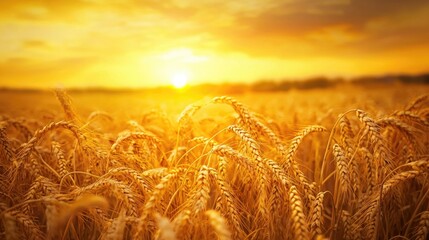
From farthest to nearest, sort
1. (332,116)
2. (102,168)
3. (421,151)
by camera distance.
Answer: (332,116) < (421,151) < (102,168)

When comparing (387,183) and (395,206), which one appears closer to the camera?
(387,183)

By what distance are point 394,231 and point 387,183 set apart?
0.75 meters

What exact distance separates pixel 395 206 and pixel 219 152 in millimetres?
1561

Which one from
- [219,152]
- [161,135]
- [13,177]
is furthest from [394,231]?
[13,177]

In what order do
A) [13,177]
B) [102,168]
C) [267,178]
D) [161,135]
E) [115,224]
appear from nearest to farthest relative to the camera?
[115,224] < [267,178] < [13,177] < [102,168] < [161,135]

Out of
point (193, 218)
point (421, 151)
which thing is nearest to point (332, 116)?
point (421, 151)

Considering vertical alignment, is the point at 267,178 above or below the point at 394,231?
above

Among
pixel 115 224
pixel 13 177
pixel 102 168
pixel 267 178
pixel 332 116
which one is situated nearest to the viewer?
pixel 115 224

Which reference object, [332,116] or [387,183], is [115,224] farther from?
[332,116]

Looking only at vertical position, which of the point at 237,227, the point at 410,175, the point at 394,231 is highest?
the point at 410,175

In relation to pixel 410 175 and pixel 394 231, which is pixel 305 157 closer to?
pixel 394 231

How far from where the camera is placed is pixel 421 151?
124 inches

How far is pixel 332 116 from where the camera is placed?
5188 millimetres

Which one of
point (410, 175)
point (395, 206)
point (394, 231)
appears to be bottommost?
point (394, 231)
